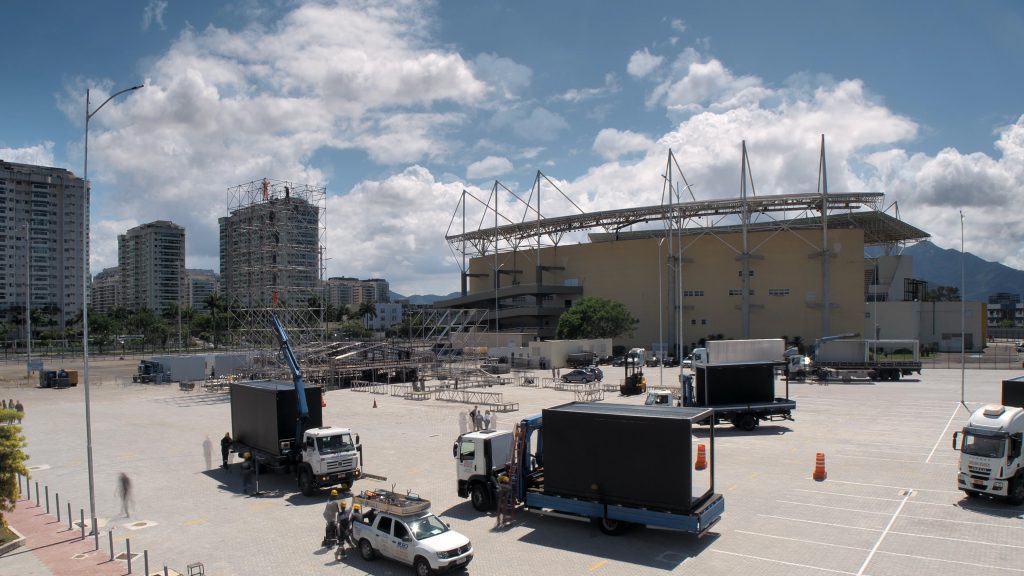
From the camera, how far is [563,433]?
16094 mm

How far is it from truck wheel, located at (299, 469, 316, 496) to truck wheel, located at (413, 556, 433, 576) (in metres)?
7.35

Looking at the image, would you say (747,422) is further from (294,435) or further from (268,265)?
(268,265)

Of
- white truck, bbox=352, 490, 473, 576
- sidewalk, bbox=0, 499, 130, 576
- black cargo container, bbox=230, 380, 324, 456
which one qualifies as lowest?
sidewalk, bbox=0, 499, 130, 576

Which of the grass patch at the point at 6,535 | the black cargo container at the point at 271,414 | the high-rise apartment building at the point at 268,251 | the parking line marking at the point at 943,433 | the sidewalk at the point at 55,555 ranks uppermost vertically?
the high-rise apartment building at the point at 268,251

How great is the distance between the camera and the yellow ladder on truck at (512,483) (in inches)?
661

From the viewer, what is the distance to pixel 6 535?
15852 mm

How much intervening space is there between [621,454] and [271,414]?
12.3 metres

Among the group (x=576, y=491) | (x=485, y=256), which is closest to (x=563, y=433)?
(x=576, y=491)

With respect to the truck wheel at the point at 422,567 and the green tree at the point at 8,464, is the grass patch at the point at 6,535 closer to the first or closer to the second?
the green tree at the point at 8,464

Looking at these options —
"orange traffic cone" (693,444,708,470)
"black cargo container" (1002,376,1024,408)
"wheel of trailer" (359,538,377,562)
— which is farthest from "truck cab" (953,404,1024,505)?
"wheel of trailer" (359,538,377,562)

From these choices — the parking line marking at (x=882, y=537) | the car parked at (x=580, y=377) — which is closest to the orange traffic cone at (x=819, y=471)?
the parking line marking at (x=882, y=537)

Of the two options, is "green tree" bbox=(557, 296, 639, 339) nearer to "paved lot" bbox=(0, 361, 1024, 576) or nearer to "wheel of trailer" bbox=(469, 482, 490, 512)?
"paved lot" bbox=(0, 361, 1024, 576)

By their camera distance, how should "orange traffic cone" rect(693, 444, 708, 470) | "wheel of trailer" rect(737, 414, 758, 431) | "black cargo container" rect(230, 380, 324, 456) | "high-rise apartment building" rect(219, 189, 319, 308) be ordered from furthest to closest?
"high-rise apartment building" rect(219, 189, 319, 308) < "wheel of trailer" rect(737, 414, 758, 431) < "orange traffic cone" rect(693, 444, 708, 470) < "black cargo container" rect(230, 380, 324, 456)

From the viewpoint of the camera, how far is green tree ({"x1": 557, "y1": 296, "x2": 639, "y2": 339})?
82.0 meters
